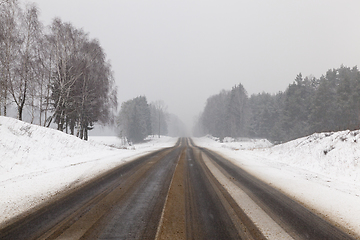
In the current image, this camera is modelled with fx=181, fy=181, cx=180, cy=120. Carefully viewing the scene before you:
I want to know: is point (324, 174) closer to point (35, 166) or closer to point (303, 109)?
point (35, 166)

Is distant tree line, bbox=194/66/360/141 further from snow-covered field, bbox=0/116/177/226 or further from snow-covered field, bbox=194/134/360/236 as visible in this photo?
snow-covered field, bbox=0/116/177/226

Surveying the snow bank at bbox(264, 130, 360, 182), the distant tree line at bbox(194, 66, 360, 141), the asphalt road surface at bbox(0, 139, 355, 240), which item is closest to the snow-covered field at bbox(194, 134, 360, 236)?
the snow bank at bbox(264, 130, 360, 182)

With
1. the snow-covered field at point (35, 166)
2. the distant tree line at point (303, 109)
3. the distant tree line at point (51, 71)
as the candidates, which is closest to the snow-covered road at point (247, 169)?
the snow-covered field at point (35, 166)

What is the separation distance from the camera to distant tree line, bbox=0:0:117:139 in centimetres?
1362

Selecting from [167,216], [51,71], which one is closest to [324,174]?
[167,216]

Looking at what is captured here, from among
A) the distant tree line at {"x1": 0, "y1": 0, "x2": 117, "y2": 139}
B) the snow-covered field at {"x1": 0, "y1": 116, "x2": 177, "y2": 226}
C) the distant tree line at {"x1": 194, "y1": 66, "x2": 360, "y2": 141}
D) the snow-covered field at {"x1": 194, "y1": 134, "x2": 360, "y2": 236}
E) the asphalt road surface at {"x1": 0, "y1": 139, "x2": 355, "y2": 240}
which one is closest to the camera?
the asphalt road surface at {"x1": 0, "y1": 139, "x2": 355, "y2": 240}

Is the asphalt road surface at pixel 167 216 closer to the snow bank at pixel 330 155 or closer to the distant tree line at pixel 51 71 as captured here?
the snow bank at pixel 330 155

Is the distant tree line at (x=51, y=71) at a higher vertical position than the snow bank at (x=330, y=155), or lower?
higher

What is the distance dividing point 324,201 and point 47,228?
5.58 m

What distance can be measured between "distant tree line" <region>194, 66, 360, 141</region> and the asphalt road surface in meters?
19.3

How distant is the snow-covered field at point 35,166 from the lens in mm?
3993

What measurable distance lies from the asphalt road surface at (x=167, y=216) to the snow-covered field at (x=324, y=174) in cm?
54

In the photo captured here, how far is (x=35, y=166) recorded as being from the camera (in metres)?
7.39

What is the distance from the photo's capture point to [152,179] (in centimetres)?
587
